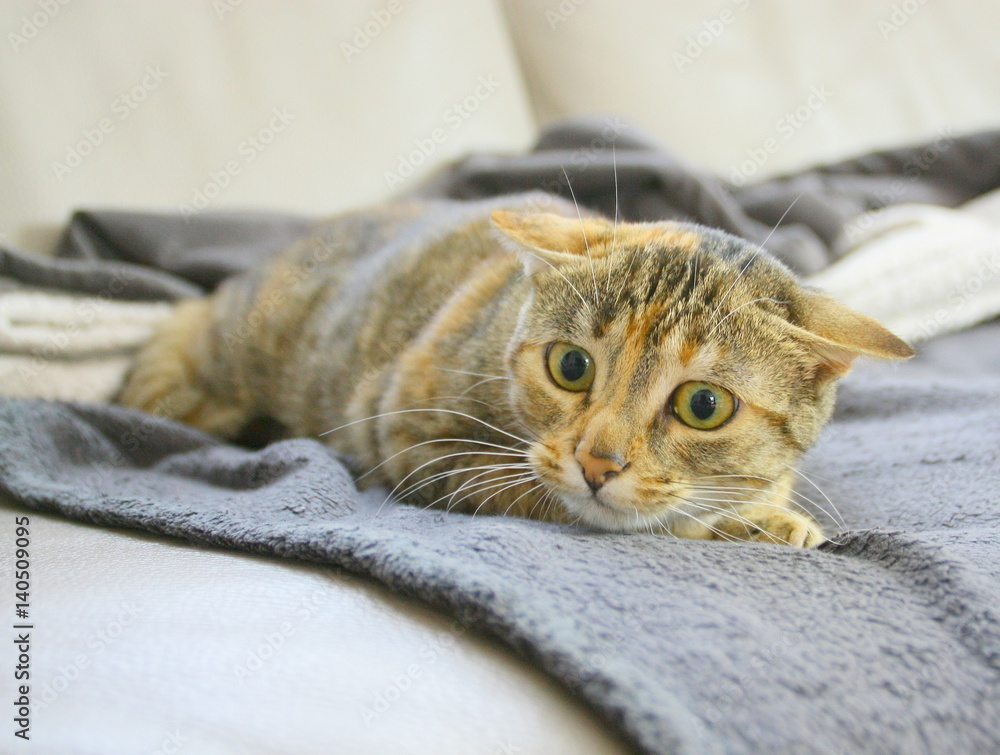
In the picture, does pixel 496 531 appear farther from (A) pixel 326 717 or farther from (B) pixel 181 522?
(B) pixel 181 522

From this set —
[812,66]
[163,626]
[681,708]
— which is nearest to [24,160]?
[163,626]

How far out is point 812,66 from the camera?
7.78 ft

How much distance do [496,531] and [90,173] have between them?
128 centimetres

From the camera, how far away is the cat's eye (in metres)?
0.82

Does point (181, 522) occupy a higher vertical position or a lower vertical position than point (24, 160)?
lower

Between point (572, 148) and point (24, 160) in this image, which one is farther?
point (572, 148)
